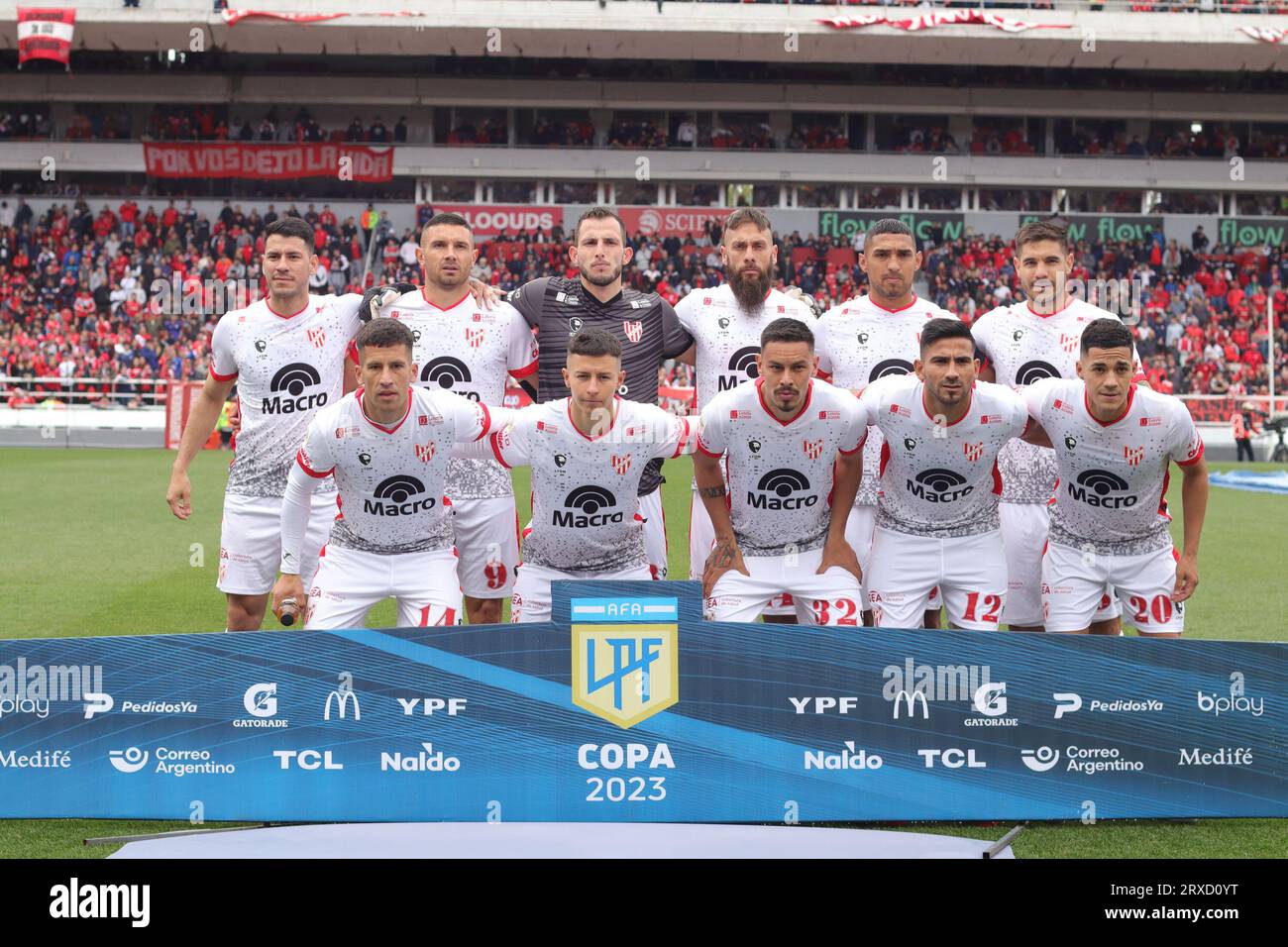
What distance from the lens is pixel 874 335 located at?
253 inches

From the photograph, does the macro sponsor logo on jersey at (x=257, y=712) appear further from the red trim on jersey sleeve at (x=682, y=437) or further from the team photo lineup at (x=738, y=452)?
the red trim on jersey sleeve at (x=682, y=437)

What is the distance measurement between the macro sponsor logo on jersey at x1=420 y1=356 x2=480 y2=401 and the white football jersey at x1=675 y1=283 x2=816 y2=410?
1115mm

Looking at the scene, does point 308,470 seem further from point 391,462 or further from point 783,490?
point 783,490

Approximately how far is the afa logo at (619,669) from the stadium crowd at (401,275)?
27860 mm

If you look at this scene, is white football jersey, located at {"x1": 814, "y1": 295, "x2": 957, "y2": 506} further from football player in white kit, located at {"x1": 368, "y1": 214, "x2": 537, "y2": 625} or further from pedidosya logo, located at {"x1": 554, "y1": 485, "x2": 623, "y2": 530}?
football player in white kit, located at {"x1": 368, "y1": 214, "x2": 537, "y2": 625}

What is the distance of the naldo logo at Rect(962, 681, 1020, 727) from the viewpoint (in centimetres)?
460

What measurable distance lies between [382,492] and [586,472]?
0.86 meters

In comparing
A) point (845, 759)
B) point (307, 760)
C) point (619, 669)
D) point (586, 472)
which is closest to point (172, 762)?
point (307, 760)

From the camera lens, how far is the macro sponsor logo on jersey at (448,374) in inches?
248

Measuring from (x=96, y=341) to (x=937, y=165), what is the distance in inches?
928

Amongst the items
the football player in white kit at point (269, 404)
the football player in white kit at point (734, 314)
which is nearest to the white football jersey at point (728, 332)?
the football player in white kit at point (734, 314)

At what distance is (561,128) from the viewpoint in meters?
40.2

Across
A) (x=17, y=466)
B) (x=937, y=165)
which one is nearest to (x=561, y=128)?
(x=937, y=165)

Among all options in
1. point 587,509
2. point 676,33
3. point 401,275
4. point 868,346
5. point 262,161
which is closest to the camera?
point 587,509
